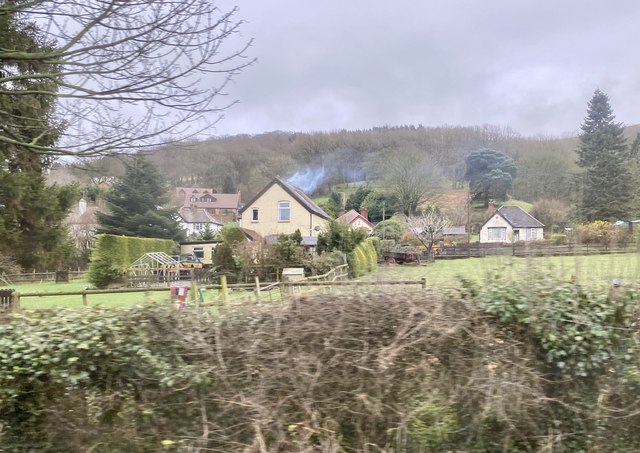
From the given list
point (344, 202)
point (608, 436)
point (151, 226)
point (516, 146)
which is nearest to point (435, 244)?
point (516, 146)

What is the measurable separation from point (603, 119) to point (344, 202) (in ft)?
103

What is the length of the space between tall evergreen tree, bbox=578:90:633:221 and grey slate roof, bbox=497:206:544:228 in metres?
7.23

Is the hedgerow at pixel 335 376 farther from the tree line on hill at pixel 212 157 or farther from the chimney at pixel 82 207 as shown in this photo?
the chimney at pixel 82 207

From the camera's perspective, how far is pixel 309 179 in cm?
6225

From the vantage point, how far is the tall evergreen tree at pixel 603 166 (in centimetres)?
3791

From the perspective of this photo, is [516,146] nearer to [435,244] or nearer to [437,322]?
[435,244]

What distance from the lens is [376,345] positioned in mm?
3541

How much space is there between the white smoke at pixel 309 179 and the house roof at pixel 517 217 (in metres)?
22.1

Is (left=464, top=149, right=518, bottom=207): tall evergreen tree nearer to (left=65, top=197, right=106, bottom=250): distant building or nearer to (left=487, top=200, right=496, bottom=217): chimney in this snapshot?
(left=487, top=200, right=496, bottom=217): chimney

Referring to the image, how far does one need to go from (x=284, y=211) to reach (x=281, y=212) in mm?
273

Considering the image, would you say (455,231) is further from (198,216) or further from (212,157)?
(212,157)

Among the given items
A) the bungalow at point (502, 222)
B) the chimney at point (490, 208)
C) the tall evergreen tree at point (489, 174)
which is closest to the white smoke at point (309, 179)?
the tall evergreen tree at point (489, 174)

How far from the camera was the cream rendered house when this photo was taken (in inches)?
1634

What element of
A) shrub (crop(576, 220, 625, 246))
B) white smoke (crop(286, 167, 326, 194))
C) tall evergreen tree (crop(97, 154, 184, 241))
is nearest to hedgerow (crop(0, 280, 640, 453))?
shrub (crop(576, 220, 625, 246))
